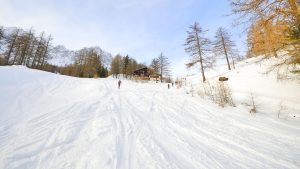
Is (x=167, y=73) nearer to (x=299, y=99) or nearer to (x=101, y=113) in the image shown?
(x=299, y=99)

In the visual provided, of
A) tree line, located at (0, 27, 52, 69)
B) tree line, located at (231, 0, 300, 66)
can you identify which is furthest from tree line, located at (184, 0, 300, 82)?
tree line, located at (0, 27, 52, 69)

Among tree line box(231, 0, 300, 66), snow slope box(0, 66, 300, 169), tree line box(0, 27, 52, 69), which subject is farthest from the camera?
tree line box(0, 27, 52, 69)

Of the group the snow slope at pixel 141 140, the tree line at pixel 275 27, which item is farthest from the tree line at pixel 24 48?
the tree line at pixel 275 27

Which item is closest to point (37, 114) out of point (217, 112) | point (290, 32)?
point (217, 112)

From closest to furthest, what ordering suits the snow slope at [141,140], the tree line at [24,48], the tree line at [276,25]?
the snow slope at [141,140] < the tree line at [276,25] < the tree line at [24,48]

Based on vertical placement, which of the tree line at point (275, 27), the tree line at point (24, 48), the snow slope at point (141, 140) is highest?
the tree line at point (24, 48)

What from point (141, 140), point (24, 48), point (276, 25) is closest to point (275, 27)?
point (276, 25)

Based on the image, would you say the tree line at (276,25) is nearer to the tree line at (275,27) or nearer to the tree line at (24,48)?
the tree line at (275,27)

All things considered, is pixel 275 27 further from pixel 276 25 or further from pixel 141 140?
pixel 141 140

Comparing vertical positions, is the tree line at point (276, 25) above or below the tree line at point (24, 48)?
below

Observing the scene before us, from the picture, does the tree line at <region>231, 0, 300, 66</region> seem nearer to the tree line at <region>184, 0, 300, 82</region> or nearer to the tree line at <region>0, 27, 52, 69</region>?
the tree line at <region>184, 0, 300, 82</region>

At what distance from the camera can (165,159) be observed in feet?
14.8

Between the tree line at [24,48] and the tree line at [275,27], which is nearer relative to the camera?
the tree line at [275,27]

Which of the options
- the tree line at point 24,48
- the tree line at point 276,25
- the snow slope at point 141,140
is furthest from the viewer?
the tree line at point 24,48
